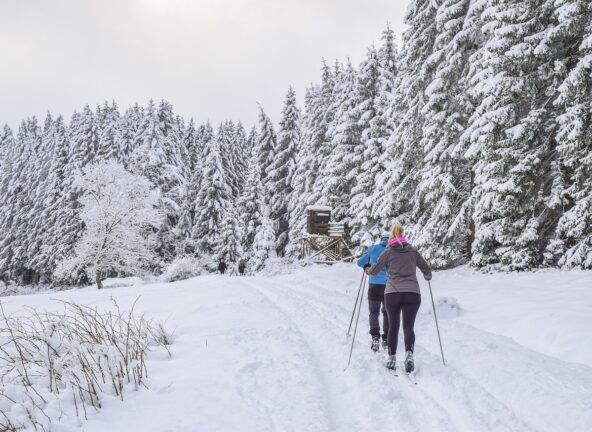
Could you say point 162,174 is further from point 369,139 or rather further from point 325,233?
point 369,139

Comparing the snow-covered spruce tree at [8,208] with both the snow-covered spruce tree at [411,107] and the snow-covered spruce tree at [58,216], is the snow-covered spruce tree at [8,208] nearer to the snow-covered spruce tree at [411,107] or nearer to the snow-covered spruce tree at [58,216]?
the snow-covered spruce tree at [58,216]

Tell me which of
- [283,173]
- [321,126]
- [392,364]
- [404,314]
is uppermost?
[321,126]

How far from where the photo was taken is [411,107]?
17938 mm

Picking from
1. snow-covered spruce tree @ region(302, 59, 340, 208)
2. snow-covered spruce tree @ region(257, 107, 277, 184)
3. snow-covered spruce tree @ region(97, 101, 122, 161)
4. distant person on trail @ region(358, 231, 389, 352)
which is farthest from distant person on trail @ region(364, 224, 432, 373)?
snow-covered spruce tree @ region(97, 101, 122, 161)

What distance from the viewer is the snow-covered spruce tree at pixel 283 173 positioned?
37.7 metres

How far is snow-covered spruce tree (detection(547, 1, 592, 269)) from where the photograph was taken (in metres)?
10.4

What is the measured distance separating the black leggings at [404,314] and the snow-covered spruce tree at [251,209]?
30205 millimetres

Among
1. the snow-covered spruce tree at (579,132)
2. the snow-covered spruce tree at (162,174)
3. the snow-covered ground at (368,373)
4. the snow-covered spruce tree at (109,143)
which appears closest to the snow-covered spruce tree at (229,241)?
the snow-covered spruce tree at (162,174)

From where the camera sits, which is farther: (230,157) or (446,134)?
(230,157)

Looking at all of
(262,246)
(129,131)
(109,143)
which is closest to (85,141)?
(109,143)

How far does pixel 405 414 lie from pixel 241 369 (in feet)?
7.10

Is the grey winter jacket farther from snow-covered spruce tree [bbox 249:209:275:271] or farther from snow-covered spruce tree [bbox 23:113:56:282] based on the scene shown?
snow-covered spruce tree [bbox 23:113:56:282]

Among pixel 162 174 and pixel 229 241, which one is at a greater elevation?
pixel 162 174

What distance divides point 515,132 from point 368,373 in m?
9.73
